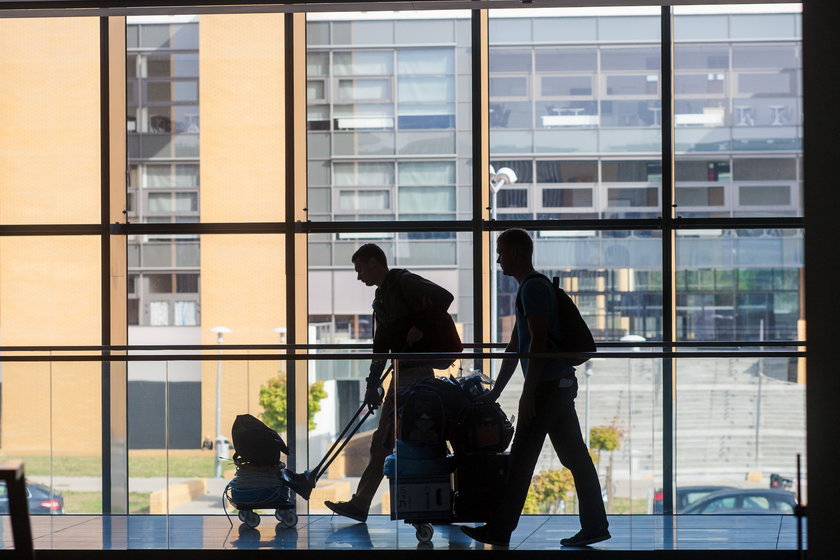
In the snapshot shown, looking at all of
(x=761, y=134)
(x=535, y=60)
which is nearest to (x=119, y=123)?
(x=535, y=60)

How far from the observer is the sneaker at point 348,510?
5320mm

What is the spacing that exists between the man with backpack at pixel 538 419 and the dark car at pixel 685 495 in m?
0.30

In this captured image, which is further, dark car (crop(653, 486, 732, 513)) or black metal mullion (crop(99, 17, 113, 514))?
black metal mullion (crop(99, 17, 113, 514))

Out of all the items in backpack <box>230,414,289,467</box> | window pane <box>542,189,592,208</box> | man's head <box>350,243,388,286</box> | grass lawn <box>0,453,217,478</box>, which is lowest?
grass lawn <box>0,453,217,478</box>

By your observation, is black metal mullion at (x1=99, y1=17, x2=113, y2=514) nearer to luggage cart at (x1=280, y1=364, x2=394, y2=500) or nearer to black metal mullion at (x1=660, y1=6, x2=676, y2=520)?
luggage cart at (x1=280, y1=364, x2=394, y2=500)

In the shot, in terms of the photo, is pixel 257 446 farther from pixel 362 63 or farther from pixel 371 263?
pixel 362 63

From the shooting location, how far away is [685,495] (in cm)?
533

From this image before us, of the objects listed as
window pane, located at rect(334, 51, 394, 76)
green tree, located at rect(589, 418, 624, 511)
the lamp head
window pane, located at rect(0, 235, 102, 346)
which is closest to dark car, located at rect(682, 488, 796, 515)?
green tree, located at rect(589, 418, 624, 511)

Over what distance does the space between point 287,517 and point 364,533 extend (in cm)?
42

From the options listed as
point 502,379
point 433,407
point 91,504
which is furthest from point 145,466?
point 502,379

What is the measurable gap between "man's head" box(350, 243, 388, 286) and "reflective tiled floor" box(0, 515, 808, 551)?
1.30 meters

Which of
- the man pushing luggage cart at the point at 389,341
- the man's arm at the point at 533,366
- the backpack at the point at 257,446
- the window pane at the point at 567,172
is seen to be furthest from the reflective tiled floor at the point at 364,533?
the window pane at the point at 567,172

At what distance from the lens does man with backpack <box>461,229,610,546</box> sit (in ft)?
16.6

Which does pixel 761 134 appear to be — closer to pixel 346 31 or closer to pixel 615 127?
pixel 615 127
